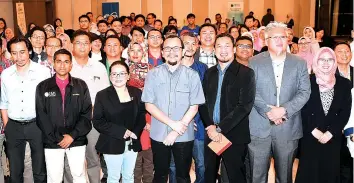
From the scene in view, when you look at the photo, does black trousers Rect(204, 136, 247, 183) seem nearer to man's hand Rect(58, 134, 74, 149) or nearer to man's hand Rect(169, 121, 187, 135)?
man's hand Rect(169, 121, 187, 135)

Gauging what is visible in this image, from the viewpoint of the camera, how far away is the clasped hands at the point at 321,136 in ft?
12.9

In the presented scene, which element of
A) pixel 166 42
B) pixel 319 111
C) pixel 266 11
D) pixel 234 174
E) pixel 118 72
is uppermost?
pixel 266 11

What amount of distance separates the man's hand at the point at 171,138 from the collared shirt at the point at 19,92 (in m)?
1.31

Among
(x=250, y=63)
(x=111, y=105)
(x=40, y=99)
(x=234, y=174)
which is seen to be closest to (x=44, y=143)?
(x=40, y=99)

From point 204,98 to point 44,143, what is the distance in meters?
1.56

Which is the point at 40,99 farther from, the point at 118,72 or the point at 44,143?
the point at 118,72

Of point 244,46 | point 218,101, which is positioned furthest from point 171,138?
point 244,46

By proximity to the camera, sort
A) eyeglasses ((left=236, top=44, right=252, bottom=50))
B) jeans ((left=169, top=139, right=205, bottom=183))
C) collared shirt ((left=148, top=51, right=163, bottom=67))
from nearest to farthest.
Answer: jeans ((left=169, top=139, right=205, bottom=183)) → eyeglasses ((left=236, top=44, right=252, bottom=50)) → collared shirt ((left=148, top=51, right=163, bottom=67))

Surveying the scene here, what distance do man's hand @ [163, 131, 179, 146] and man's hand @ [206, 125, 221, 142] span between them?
309mm

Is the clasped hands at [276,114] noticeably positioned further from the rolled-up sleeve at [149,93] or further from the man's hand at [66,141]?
the man's hand at [66,141]

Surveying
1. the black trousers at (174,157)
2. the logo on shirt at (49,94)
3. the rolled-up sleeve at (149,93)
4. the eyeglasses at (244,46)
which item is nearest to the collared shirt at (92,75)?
the logo on shirt at (49,94)

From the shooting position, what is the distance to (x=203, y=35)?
498cm

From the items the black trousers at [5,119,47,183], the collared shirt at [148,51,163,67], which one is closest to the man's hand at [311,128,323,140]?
the collared shirt at [148,51,163,67]

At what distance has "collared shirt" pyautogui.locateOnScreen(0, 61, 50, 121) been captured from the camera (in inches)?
160
